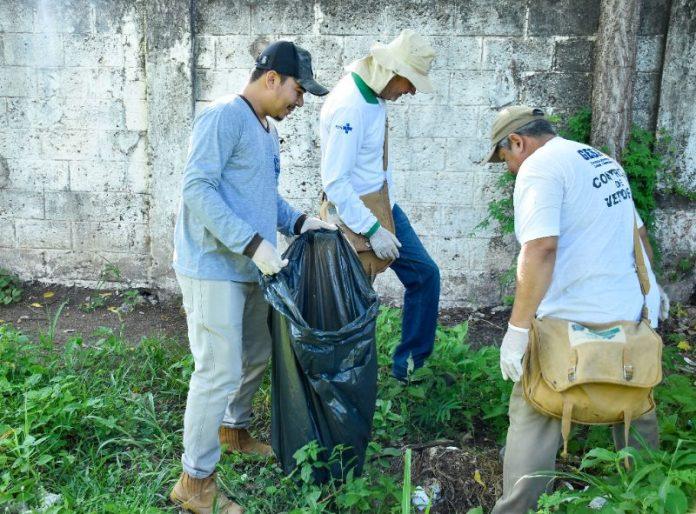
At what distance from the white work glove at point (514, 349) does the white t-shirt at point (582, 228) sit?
5.7 inches

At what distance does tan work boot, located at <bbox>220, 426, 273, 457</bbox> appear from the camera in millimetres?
3287

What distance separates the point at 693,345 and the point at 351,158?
276 cm

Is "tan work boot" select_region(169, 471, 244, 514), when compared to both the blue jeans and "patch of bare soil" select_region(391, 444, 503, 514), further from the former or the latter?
the blue jeans

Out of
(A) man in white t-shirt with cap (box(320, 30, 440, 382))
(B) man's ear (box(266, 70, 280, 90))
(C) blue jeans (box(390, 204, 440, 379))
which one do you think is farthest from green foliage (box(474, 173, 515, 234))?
(B) man's ear (box(266, 70, 280, 90))

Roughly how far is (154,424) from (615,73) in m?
3.49

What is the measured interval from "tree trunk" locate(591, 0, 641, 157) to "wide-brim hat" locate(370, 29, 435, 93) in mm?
1788

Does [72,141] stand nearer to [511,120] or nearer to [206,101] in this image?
[206,101]

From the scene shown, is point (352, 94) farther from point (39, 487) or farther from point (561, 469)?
point (39, 487)

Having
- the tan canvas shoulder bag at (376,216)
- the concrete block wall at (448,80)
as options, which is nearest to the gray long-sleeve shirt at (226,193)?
the tan canvas shoulder bag at (376,216)

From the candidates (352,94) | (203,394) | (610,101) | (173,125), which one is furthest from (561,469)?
(173,125)

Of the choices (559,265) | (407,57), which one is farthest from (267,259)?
(407,57)

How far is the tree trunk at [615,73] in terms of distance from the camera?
15.4 ft

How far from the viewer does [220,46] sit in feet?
17.2

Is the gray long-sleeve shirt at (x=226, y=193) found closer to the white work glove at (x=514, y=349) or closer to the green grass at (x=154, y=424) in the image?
the green grass at (x=154, y=424)
